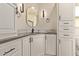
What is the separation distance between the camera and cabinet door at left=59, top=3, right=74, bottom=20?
0.90 metres

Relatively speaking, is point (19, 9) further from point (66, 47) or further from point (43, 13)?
point (66, 47)

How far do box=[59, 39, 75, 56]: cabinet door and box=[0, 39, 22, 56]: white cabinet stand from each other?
1.01 ft

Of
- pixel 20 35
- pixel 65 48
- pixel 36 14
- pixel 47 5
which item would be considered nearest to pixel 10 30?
pixel 20 35

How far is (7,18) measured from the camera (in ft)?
2.95

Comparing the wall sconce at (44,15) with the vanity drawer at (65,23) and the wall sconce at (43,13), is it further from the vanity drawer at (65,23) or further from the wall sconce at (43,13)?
the vanity drawer at (65,23)

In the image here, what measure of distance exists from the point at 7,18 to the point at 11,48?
0.72 ft

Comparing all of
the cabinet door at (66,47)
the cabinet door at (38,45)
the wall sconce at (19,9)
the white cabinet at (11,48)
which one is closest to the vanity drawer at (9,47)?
the white cabinet at (11,48)

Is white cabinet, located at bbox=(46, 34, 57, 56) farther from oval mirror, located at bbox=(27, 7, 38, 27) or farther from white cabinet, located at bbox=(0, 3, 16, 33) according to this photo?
white cabinet, located at bbox=(0, 3, 16, 33)

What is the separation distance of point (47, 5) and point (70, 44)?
337mm

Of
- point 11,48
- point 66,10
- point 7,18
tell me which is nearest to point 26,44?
point 11,48

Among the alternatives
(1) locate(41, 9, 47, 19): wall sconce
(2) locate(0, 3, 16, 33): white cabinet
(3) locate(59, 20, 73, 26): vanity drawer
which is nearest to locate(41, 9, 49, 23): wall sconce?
(1) locate(41, 9, 47, 19): wall sconce

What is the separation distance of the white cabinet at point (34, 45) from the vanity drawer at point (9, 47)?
6 centimetres

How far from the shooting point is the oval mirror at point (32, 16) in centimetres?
93

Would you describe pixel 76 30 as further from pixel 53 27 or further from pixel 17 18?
pixel 17 18
